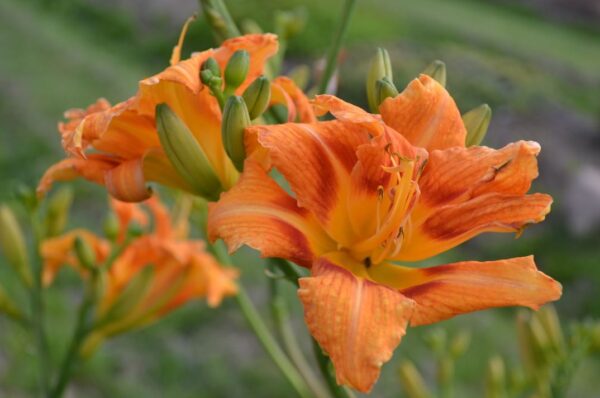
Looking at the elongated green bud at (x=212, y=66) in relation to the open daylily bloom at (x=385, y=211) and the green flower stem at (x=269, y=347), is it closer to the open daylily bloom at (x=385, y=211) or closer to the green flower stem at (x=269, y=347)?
the open daylily bloom at (x=385, y=211)

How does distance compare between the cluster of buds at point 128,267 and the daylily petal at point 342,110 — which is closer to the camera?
the daylily petal at point 342,110

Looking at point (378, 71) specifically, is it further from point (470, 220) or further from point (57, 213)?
point (57, 213)

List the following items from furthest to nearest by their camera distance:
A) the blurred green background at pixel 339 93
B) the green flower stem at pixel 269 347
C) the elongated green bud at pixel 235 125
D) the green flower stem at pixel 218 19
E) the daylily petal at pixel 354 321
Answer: the blurred green background at pixel 339 93 → the green flower stem at pixel 269 347 → the green flower stem at pixel 218 19 → the elongated green bud at pixel 235 125 → the daylily petal at pixel 354 321

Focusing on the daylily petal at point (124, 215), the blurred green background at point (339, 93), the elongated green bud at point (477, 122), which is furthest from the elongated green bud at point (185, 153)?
the blurred green background at point (339, 93)

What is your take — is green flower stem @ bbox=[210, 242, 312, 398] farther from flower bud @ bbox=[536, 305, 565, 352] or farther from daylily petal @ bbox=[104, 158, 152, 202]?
flower bud @ bbox=[536, 305, 565, 352]

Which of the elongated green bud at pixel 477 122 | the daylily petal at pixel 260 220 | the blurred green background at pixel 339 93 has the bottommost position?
the blurred green background at pixel 339 93

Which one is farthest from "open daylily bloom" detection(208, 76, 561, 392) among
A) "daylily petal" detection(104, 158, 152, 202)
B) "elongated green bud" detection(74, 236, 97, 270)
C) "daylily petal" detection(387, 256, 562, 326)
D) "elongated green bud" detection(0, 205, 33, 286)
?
"elongated green bud" detection(0, 205, 33, 286)

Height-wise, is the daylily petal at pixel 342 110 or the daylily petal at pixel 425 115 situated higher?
the daylily petal at pixel 342 110
